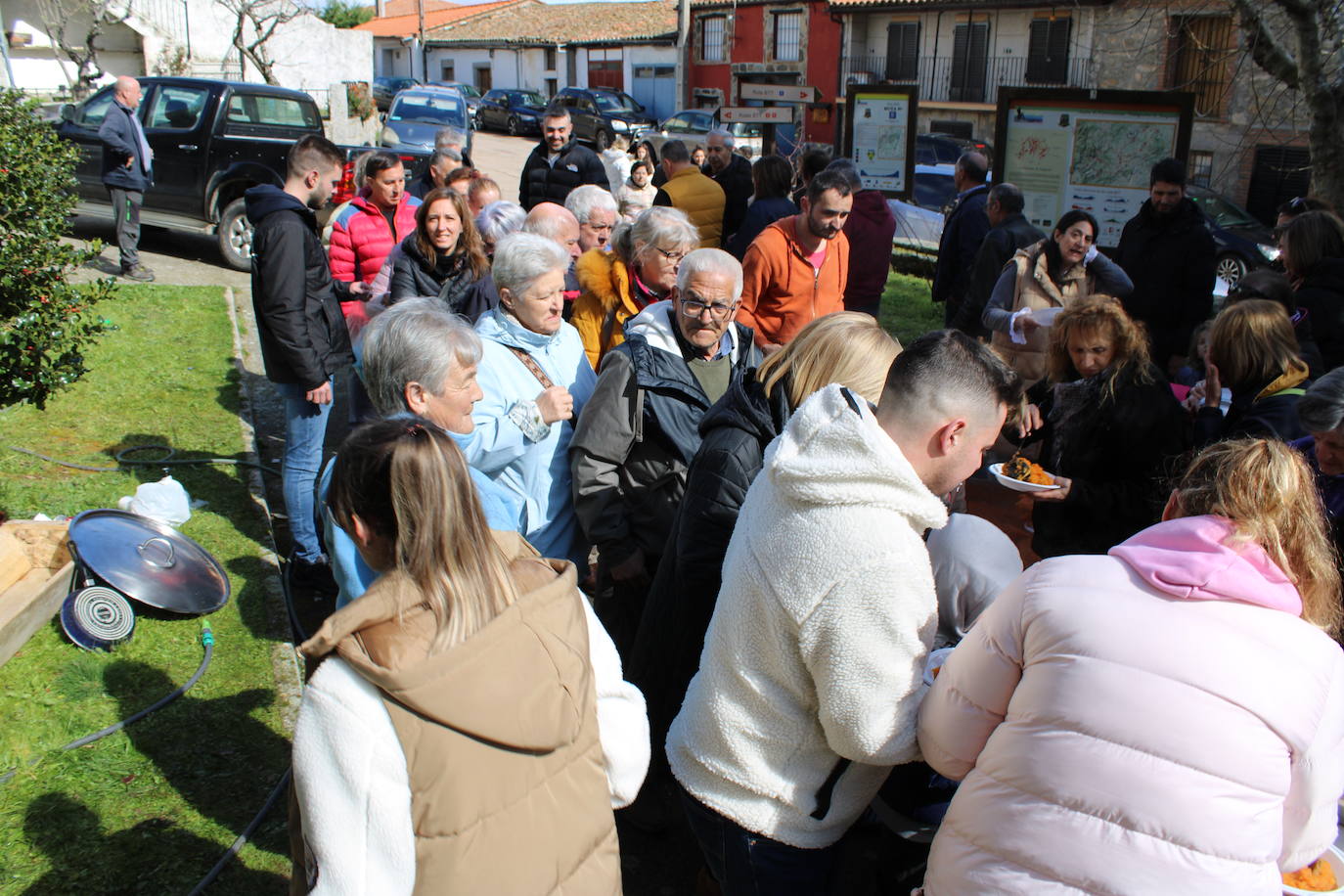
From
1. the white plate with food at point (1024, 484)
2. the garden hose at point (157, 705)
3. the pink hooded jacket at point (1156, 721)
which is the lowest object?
the garden hose at point (157, 705)

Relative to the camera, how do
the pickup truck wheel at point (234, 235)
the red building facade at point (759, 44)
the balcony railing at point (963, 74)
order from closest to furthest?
1. the pickup truck wheel at point (234, 235)
2. the balcony railing at point (963, 74)
3. the red building facade at point (759, 44)

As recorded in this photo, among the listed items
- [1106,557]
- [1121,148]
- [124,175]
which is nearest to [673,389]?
[1106,557]

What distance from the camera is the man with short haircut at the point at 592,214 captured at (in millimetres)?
5824

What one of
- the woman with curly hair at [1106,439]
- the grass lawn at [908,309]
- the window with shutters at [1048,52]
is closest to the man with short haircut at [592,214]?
the woman with curly hair at [1106,439]

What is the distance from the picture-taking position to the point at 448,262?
17.3 ft

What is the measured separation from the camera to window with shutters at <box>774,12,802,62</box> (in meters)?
37.6

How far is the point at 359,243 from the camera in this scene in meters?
5.86

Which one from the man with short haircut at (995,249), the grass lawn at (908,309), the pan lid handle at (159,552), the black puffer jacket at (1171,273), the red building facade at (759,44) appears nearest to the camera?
the pan lid handle at (159,552)

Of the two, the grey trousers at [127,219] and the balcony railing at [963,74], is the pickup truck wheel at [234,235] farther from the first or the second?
the balcony railing at [963,74]

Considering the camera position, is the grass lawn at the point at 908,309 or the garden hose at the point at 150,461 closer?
the garden hose at the point at 150,461

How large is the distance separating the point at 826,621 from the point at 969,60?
114 ft

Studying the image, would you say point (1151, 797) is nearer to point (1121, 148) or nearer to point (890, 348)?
point (890, 348)

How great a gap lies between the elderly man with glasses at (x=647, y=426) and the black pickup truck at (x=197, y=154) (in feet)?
30.5

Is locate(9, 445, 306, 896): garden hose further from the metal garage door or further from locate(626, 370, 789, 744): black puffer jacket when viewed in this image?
the metal garage door
